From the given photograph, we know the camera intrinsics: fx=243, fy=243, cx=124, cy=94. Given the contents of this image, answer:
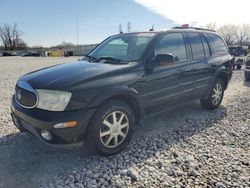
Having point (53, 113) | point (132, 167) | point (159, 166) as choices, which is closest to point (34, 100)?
point (53, 113)

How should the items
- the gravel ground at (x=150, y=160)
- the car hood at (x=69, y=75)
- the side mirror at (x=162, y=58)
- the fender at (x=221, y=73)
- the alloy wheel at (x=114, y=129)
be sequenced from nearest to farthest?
the gravel ground at (x=150, y=160) < the car hood at (x=69, y=75) < the alloy wheel at (x=114, y=129) < the side mirror at (x=162, y=58) < the fender at (x=221, y=73)

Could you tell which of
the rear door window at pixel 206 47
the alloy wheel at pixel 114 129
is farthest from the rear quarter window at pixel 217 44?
the alloy wheel at pixel 114 129

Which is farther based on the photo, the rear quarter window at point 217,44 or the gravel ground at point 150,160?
the rear quarter window at point 217,44

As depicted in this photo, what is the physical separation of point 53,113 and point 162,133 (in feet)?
6.98

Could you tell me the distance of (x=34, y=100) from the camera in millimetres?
3232

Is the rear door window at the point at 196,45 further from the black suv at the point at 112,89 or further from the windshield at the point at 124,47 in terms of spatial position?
the windshield at the point at 124,47

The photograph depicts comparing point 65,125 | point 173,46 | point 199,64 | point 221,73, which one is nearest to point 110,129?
point 65,125

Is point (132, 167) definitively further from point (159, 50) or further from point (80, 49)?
point (80, 49)

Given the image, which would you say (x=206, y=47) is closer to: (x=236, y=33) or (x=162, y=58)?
(x=162, y=58)

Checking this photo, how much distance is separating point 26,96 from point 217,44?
4.48m

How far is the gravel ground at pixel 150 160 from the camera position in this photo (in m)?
3.00

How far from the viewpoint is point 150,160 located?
3.47 meters

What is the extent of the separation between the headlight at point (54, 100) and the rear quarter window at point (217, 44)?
12.4 ft

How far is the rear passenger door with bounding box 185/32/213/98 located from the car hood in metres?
1.73
